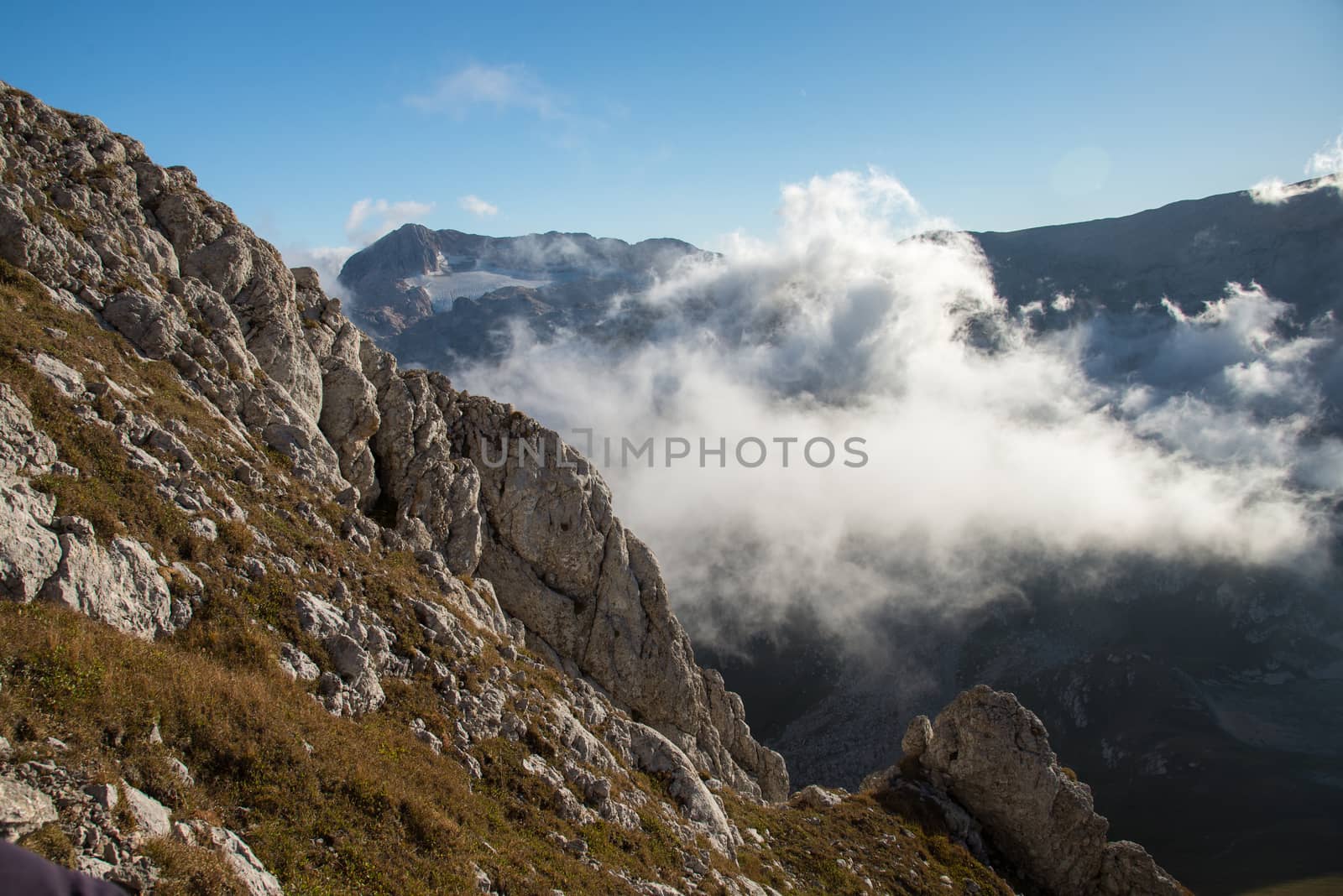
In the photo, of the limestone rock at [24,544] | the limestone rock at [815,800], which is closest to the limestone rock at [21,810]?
the limestone rock at [24,544]

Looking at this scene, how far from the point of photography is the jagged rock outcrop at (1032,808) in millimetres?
50281

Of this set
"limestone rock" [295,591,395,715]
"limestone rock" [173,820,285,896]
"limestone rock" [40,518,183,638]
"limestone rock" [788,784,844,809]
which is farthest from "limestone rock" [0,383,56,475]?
"limestone rock" [788,784,844,809]

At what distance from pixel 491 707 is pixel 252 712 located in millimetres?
10162

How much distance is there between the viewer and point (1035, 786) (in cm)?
5131

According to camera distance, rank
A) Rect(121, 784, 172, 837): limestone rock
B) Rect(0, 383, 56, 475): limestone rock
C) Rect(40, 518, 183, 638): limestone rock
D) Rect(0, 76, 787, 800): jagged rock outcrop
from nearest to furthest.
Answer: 1. Rect(121, 784, 172, 837): limestone rock
2. Rect(40, 518, 183, 638): limestone rock
3. Rect(0, 383, 56, 475): limestone rock
4. Rect(0, 76, 787, 800): jagged rock outcrop

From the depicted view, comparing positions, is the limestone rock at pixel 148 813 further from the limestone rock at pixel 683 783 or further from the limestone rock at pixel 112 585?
the limestone rock at pixel 683 783

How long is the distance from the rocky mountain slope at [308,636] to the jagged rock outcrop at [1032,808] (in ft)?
0.82

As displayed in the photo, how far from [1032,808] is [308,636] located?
52872 mm

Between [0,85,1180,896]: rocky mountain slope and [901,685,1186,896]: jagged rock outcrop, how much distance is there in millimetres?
250

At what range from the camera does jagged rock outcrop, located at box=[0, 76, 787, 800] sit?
21.0 metres

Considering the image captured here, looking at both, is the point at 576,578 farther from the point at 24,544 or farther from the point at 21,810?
the point at 21,810

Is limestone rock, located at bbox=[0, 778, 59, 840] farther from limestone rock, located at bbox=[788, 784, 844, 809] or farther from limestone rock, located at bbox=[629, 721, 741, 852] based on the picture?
limestone rock, located at bbox=[788, 784, 844, 809]

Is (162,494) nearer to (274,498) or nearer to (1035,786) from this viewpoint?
(274,498)

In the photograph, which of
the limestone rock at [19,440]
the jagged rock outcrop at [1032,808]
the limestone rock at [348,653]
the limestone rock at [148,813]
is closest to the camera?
the limestone rock at [148,813]
